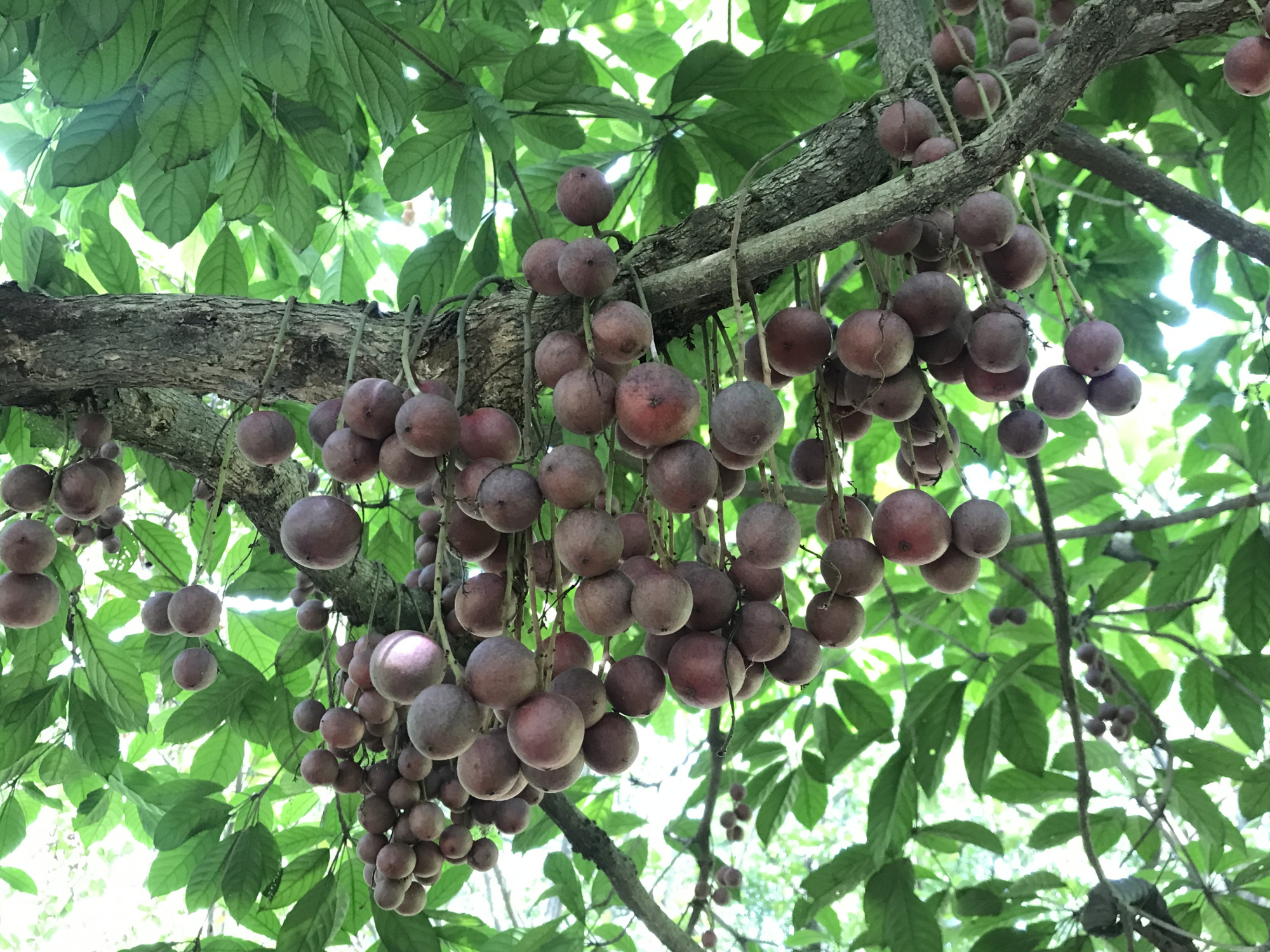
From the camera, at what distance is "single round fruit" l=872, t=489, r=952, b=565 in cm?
100

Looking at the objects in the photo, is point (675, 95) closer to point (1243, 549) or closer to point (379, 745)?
point (379, 745)

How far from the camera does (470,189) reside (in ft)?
5.25

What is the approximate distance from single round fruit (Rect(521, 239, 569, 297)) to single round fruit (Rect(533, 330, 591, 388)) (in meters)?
0.04

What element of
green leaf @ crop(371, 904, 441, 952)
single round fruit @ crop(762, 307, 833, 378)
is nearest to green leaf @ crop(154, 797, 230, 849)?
green leaf @ crop(371, 904, 441, 952)

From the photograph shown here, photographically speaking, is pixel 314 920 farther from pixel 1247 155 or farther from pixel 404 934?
pixel 1247 155

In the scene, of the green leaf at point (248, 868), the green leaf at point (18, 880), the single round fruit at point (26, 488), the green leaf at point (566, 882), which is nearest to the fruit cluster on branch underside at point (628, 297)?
the single round fruit at point (26, 488)

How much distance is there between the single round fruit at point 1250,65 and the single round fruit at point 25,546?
200 cm

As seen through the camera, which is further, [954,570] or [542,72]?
[542,72]

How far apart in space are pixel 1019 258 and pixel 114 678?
2.13m

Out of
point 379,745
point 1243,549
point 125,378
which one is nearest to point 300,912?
point 379,745

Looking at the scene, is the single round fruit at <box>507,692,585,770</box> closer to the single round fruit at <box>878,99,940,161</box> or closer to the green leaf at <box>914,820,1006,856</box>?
the single round fruit at <box>878,99,940,161</box>

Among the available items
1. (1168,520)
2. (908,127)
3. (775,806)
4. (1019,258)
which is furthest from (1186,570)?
(908,127)

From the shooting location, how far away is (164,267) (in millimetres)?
3756

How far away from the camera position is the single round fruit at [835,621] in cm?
103
